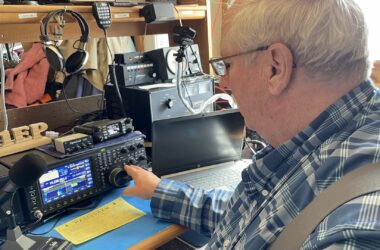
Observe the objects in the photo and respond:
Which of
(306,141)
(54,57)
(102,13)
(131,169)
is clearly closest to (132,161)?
(131,169)

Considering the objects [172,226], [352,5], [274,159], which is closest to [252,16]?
[352,5]

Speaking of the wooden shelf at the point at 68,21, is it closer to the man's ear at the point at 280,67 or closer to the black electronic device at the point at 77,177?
the black electronic device at the point at 77,177

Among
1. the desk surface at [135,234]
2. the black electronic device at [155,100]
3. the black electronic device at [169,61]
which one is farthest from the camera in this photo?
the black electronic device at [169,61]

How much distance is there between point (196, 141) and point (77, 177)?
18.8 inches

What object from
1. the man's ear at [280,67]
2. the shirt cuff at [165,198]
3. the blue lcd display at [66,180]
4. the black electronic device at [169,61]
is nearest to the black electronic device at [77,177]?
the blue lcd display at [66,180]

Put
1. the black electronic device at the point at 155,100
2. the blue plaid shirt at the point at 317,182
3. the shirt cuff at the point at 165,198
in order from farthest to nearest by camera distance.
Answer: the black electronic device at the point at 155,100 < the shirt cuff at the point at 165,198 < the blue plaid shirt at the point at 317,182

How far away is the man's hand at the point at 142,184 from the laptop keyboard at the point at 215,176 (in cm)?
20

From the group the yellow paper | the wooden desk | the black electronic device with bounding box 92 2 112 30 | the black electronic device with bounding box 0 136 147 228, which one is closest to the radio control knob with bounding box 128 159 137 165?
the black electronic device with bounding box 0 136 147 228

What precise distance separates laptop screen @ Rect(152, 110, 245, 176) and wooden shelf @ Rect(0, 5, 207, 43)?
20.1 inches

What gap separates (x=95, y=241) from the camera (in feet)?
3.06

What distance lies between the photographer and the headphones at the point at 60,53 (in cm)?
113

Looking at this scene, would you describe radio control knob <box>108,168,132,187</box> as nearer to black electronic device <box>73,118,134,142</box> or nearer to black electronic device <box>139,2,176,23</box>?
black electronic device <box>73,118,134,142</box>

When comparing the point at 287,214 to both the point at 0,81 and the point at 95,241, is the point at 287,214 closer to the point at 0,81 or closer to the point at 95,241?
the point at 95,241

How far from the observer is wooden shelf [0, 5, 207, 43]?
3.95 feet
